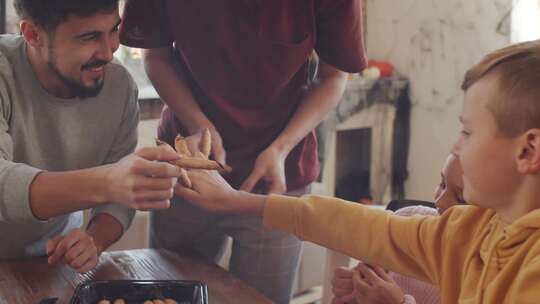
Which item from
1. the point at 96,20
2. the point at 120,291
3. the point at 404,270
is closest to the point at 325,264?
the point at 404,270

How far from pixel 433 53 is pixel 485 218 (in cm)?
50

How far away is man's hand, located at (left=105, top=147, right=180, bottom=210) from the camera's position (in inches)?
37.1

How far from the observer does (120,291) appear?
0.94 m

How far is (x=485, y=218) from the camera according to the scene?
820mm

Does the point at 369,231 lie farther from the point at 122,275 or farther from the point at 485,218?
the point at 122,275

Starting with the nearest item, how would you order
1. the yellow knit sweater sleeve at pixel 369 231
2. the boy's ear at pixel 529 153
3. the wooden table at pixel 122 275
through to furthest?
1. the boy's ear at pixel 529 153
2. the yellow knit sweater sleeve at pixel 369 231
3. the wooden table at pixel 122 275

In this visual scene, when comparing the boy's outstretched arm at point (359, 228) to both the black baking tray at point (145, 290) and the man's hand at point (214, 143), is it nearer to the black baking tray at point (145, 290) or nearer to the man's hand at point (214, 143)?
the man's hand at point (214, 143)

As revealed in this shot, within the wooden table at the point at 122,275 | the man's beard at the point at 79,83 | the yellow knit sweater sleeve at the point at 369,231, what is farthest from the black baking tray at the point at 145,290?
the man's beard at the point at 79,83

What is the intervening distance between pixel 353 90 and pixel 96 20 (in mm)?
450

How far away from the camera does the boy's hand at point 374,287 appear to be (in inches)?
38.0

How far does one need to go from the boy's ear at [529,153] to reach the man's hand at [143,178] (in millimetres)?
467

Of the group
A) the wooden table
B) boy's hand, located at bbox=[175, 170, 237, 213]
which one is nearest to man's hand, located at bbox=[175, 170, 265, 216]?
boy's hand, located at bbox=[175, 170, 237, 213]

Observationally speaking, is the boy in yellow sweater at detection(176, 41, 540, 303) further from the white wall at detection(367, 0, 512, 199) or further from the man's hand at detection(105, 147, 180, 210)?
the white wall at detection(367, 0, 512, 199)

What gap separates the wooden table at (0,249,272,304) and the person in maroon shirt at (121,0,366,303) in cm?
6
